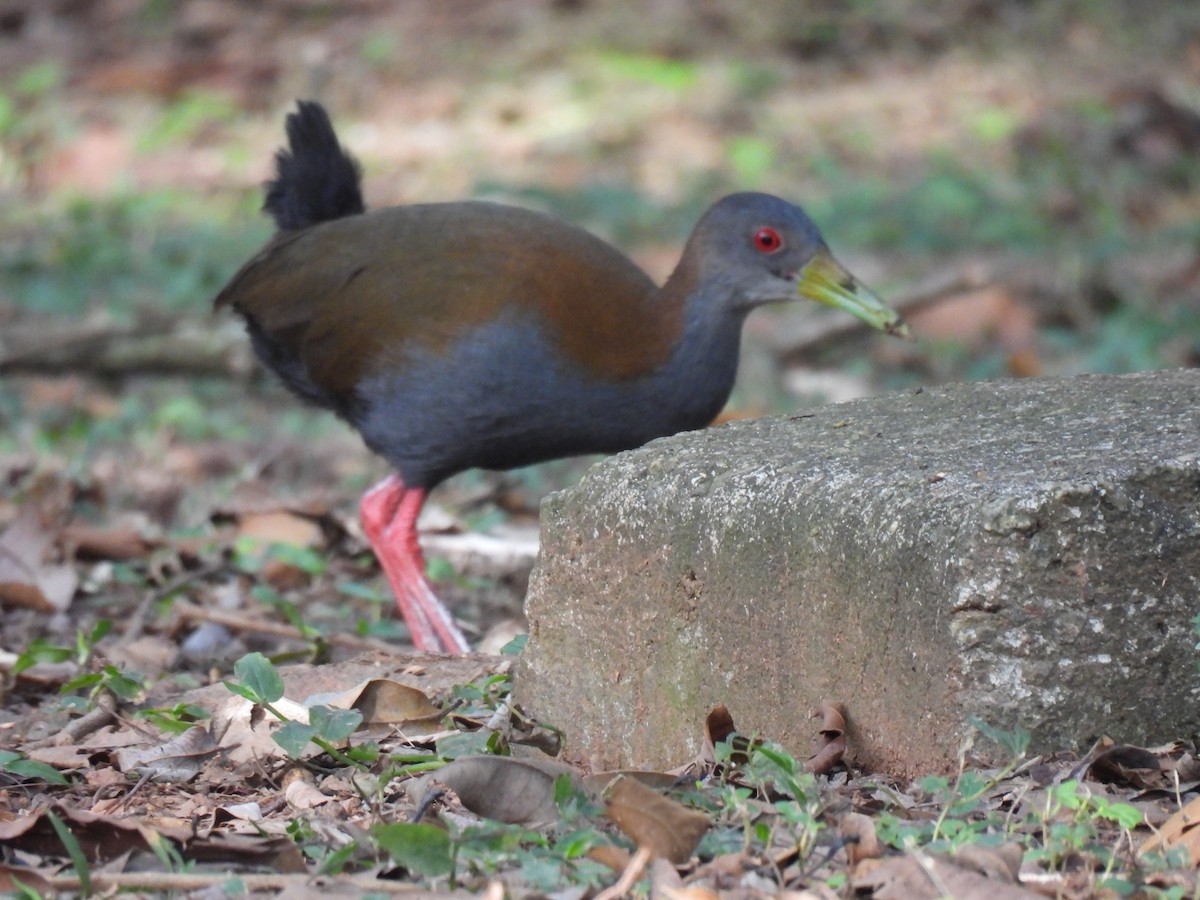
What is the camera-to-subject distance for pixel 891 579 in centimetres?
264

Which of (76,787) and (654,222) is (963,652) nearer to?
(76,787)

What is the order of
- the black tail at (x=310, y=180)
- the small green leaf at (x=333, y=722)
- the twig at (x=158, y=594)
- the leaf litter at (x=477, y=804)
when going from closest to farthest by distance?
the leaf litter at (x=477, y=804) < the small green leaf at (x=333, y=722) < the twig at (x=158, y=594) < the black tail at (x=310, y=180)

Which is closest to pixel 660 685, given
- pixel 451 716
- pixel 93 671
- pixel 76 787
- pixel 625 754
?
pixel 625 754

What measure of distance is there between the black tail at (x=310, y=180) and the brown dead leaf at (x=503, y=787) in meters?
3.01

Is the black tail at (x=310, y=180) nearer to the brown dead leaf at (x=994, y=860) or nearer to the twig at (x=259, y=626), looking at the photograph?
the twig at (x=259, y=626)

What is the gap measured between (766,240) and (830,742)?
2472mm

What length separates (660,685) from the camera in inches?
118

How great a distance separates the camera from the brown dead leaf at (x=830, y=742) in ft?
8.90

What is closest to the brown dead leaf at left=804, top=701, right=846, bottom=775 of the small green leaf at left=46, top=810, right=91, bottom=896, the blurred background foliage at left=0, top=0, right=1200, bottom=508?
the small green leaf at left=46, top=810, right=91, bottom=896

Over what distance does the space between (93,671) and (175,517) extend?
1823 mm

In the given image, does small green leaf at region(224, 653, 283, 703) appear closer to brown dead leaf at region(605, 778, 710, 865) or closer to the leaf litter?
the leaf litter

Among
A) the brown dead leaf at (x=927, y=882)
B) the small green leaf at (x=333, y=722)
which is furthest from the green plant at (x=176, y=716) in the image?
the brown dead leaf at (x=927, y=882)

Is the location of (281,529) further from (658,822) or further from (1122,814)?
(1122,814)

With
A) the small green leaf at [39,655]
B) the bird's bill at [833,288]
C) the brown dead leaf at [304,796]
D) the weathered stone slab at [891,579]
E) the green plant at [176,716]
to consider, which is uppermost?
the bird's bill at [833,288]
